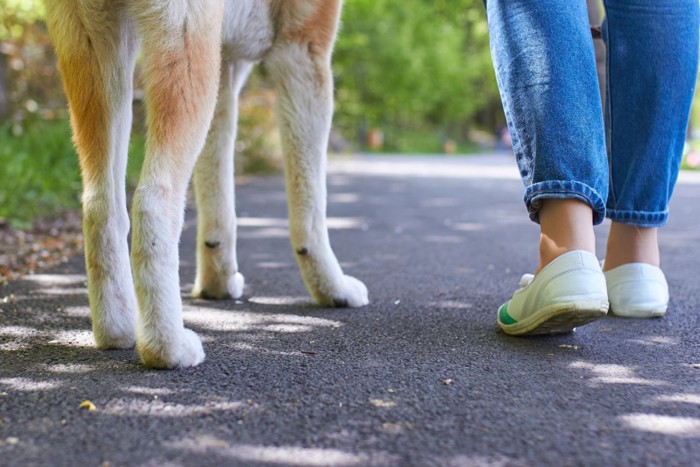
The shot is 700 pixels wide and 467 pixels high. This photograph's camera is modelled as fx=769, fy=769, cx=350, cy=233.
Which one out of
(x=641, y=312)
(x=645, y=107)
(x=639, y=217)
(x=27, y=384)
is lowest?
(x=641, y=312)

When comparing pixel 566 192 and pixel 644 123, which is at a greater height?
pixel 644 123

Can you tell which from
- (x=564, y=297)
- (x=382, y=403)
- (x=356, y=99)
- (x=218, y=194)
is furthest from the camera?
(x=356, y=99)

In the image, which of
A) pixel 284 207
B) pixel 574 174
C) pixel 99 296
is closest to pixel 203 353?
pixel 99 296

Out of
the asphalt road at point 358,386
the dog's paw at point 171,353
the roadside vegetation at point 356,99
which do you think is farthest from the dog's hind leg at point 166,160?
the roadside vegetation at point 356,99

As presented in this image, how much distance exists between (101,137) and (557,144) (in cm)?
130

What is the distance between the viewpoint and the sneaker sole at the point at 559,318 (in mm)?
2070

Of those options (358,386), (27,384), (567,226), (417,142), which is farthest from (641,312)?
(417,142)

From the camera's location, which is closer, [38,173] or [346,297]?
[346,297]

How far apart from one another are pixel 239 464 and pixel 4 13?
316 inches

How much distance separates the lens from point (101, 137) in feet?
7.19

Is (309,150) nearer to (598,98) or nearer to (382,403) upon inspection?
(598,98)

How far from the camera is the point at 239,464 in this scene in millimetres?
1409

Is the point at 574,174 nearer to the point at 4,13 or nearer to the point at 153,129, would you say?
the point at 153,129

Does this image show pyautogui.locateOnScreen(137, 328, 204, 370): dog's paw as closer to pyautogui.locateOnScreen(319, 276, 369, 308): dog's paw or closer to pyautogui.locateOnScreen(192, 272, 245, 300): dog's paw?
pyautogui.locateOnScreen(319, 276, 369, 308): dog's paw
